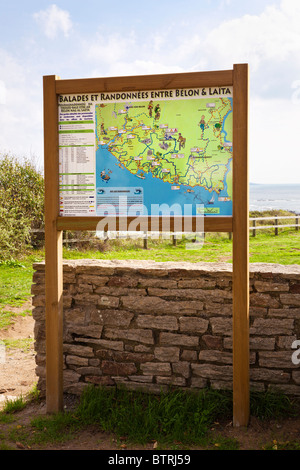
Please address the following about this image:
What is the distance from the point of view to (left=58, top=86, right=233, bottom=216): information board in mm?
3611

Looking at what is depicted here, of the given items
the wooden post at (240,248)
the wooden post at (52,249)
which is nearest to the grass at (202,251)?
the wooden post at (52,249)

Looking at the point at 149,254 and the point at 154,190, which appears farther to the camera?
the point at 149,254

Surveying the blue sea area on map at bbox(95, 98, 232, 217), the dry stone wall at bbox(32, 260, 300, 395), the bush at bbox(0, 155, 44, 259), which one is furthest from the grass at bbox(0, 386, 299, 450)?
the bush at bbox(0, 155, 44, 259)

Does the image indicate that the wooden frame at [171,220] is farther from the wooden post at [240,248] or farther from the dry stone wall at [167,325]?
the dry stone wall at [167,325]

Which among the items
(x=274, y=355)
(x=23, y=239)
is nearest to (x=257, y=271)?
(x=274, y=355)

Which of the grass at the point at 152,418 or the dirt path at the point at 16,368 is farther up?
the grass at the point at 152,418

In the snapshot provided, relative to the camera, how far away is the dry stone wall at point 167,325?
12.9ft

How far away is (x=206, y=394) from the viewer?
3.96 metres

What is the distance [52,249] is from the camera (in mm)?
3869

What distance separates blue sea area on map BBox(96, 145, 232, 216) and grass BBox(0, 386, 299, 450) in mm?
1662

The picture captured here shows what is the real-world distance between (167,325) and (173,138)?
1.70 m

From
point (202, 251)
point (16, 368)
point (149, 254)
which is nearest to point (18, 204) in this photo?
point (149, 254)

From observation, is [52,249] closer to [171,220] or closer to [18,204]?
[171,220]
